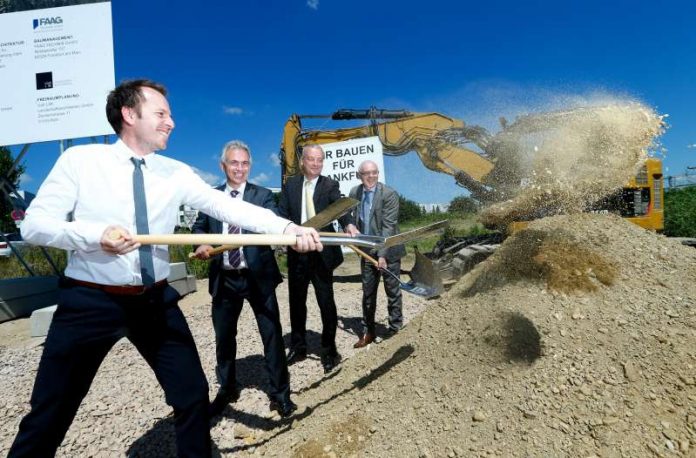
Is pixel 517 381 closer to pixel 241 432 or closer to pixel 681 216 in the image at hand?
pixel 241 432

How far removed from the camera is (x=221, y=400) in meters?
3.20

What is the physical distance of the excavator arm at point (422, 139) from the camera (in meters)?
8.46

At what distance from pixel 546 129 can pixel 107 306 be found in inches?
214

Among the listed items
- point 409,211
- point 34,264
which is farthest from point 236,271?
point 409,211

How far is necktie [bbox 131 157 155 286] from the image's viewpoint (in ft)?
5.90

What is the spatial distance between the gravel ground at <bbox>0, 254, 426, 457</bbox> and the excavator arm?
397 centimetres

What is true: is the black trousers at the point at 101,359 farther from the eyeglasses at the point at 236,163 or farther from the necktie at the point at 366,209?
the necktie at the point at 366,209

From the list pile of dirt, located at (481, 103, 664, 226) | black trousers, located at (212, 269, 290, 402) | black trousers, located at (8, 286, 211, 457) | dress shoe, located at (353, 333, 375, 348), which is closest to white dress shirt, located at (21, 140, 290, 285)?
black trousers, located at (8, 286, 211, 457)

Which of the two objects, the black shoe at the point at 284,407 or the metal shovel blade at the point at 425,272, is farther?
the metal shovel blade at the point at 425,272

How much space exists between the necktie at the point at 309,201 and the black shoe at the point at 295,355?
4.50 feet

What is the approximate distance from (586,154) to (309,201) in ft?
10.3

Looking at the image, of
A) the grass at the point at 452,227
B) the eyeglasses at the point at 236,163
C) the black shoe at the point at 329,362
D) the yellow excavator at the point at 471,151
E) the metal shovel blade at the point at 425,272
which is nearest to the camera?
the eyeglasses at the point at 236,163

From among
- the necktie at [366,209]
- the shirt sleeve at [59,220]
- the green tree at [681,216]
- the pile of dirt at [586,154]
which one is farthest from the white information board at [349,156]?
the green tree at [681,216]

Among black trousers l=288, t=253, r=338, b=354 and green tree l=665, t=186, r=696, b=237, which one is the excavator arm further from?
green tree l=665, t=186, r=696, b=237
